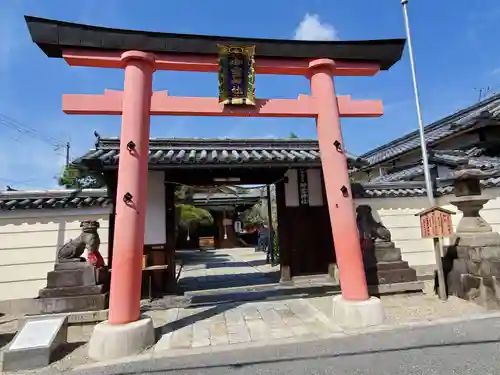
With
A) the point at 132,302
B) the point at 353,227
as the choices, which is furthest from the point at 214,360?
the point at 353,227

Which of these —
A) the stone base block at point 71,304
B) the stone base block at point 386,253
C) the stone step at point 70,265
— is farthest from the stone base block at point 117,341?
the stone base block at point 386,253

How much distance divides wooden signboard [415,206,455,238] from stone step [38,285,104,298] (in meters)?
7.47

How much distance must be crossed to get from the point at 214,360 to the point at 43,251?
6171mm

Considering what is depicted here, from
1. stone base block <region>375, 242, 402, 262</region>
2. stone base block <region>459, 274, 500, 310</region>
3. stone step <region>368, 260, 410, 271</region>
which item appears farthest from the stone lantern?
stone base block <region>375, 242, 402, 262</region>

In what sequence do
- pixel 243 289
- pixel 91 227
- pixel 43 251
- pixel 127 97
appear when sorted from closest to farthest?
pixel 127 97, pixel 91 227, pixel 43 251, pixel 243 289

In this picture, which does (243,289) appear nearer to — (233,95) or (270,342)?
(270,342)

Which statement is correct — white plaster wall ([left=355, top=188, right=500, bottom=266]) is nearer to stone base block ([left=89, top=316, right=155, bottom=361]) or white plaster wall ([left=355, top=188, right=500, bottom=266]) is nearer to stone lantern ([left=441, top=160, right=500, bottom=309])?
stone lantern ([left=441, top=160, right=500, bottom=309])

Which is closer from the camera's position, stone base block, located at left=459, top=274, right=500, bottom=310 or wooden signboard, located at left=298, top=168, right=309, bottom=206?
stone base block, located at left=459, top=274, right=500, bottom=310

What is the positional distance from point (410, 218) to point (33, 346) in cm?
990

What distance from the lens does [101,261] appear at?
23.5 feet

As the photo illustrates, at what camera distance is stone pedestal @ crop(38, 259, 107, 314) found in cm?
651

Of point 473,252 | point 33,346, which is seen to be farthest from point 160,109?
point 473,252

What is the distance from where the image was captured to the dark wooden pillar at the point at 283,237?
30.8 ft

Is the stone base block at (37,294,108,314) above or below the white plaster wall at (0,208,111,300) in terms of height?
below
